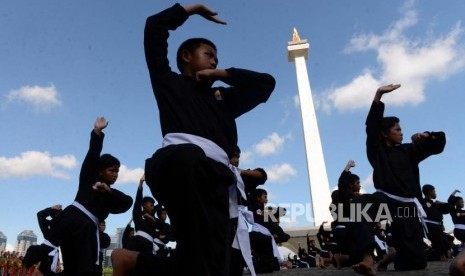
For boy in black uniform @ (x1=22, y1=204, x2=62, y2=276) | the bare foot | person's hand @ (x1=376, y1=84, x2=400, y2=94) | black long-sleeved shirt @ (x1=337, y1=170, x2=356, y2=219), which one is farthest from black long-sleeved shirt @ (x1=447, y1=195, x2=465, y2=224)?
boy in black uniform @ (x1=22, y1=204, x2=62, y2=276)

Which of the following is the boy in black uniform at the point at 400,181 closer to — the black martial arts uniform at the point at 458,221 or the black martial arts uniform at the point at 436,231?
the black martial arts uniform at the point at 436,231

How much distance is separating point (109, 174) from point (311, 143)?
26.8 meters

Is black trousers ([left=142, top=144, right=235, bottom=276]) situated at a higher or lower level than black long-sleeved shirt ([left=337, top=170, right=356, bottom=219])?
lower

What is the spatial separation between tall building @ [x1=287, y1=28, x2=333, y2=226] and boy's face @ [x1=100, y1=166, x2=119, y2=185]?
25086 millimetres

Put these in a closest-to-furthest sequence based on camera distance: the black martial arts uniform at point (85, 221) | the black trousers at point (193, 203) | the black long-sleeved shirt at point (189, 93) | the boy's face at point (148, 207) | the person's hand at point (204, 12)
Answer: the black trousers at point (193, 203)
the black long-sleeved shirt at point (189, 93)
the person's hand at point (204, 12)
the black martial arts uniform at point (85, 221)
the boy's face at point (148, 207)

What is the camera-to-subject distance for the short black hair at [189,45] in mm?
2492

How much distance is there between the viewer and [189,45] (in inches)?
98.9

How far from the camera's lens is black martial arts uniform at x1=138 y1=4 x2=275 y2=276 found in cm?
180

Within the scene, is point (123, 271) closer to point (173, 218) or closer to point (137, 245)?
point (173, 218)

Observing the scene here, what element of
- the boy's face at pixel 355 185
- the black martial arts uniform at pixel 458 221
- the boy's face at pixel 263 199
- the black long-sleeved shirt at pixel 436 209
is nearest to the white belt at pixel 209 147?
the boy's face at pixel 355 185

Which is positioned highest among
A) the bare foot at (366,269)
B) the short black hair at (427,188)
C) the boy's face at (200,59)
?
the boy's face at (200,59)

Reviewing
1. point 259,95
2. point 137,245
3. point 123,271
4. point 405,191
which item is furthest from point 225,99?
point 137,245

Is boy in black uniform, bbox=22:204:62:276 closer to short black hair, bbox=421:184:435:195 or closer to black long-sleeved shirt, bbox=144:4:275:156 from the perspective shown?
black long-sleeved shirt, bbox=144:4:275:156

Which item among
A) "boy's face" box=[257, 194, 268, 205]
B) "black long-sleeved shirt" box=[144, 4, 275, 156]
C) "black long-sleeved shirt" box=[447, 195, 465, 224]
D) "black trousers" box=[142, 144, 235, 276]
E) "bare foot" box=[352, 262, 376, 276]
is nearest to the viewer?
"black trousers" box=[142, 144, 235, 276]
